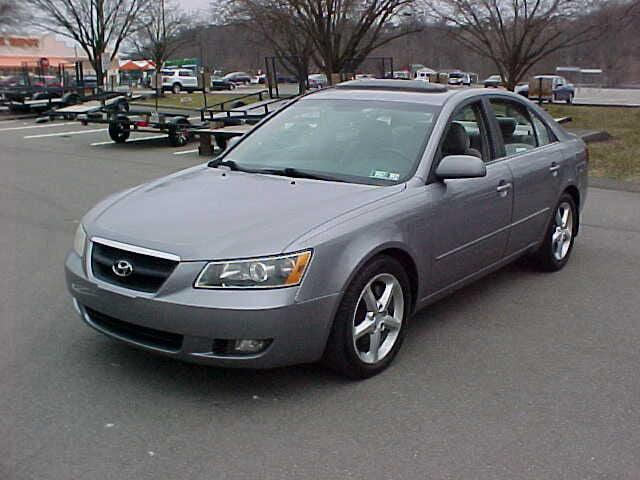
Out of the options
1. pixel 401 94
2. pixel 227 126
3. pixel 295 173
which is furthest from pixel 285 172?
pixel 227 126

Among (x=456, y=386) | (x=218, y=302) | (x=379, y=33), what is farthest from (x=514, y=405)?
(x=379, y=33)

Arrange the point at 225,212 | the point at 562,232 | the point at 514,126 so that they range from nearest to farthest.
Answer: the point at 225,212 → the point at 514,126 → the point at 562,232

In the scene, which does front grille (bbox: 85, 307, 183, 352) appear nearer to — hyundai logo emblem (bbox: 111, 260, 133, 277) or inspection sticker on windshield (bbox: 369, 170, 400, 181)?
hyundai logo emblem (bbox: 111, 260, 133, 277)

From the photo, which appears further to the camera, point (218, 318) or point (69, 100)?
point (69, 100)

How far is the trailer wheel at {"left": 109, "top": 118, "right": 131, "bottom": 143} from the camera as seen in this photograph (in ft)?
53.2

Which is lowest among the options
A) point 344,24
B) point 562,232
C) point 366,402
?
point 366,402

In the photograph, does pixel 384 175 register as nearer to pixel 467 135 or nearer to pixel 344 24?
pixel 467 135

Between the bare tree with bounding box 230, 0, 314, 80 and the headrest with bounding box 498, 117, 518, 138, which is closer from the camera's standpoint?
the headrest with bounding box 498, 117, 518, 138

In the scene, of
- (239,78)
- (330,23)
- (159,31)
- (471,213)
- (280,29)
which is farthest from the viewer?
(239,78)

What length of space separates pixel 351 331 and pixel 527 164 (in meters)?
2.35

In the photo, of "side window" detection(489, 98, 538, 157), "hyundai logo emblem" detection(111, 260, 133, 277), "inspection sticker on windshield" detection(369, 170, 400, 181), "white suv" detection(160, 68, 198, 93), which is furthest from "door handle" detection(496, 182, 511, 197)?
"white suv" detection(160, 68, 198, 93)

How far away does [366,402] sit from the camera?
3607 millimetres

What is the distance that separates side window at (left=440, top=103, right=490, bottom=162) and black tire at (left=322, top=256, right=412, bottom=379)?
1.03 m

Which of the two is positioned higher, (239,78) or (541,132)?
(239,78)
